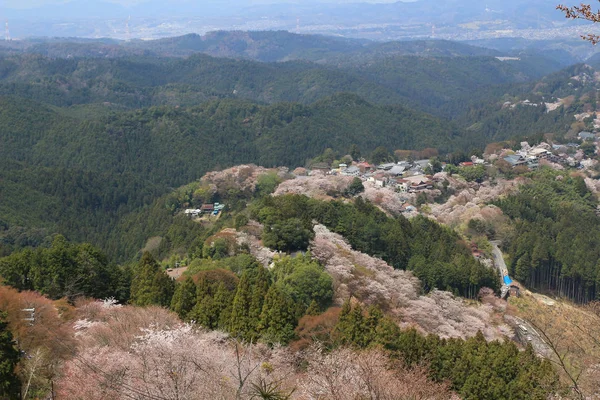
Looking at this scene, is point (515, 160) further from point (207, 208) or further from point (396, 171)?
point (207, 208)

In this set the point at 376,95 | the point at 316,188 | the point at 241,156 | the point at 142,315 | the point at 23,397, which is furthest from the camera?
the point at 376,95

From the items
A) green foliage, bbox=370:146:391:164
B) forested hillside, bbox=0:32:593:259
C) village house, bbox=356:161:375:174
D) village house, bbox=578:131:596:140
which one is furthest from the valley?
village house, bbox=356:161:375:174

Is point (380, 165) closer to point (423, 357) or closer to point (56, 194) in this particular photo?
point (56, 194)

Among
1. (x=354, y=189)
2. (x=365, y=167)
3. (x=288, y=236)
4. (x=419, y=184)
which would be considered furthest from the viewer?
(x=365, y=167)

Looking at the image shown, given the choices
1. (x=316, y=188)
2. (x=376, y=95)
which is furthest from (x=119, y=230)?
(x=376, y=95)

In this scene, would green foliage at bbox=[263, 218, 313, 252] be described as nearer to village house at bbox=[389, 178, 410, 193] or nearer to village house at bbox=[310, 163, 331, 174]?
village house at bbox=[389, 178, 410, 193]

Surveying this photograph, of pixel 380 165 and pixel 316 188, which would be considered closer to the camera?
pixel 316 188

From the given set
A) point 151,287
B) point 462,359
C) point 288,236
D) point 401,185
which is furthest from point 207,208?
point 462,359
